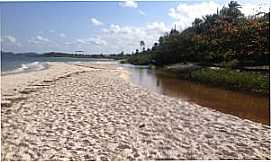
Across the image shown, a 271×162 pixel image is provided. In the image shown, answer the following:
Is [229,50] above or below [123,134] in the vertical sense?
above

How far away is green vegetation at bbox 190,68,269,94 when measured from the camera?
17750 millimetres

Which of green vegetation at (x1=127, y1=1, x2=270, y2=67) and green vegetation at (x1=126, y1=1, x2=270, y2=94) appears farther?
green vegetation at (x1=127, y1=1, x2=270, y2=67)

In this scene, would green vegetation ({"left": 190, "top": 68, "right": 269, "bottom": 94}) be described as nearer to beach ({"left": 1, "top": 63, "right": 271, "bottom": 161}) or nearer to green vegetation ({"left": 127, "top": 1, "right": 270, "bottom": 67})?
green vegetation ({"left": 127, "top": 1, "right": 270, "bottom": 67})

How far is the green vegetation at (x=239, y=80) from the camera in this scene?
17.8 metres

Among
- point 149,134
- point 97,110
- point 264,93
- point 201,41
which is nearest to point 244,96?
point 264,93

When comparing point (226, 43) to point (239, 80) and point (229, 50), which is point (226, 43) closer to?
point (229, 50)

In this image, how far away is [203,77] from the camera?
2612 cm

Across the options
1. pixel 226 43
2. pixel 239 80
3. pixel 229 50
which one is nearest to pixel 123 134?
pixel 239 80

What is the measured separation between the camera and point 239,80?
2034 cm

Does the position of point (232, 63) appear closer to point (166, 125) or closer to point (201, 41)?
point (201, 41)

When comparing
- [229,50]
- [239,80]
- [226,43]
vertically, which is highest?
[226,43]

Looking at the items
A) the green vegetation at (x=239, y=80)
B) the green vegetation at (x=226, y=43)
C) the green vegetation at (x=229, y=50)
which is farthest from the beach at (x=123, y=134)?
the green vegetation at (x=226, y=43)

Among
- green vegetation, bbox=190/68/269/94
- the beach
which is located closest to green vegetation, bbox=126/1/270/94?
green vegetation, bbox=190/68/269/94

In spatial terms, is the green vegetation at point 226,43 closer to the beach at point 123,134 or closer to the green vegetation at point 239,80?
the green vegetation at point 239,80
